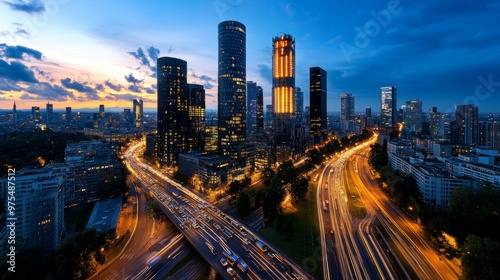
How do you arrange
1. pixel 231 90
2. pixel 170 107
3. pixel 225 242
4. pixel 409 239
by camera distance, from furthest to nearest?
1. pixel 170 107
2. pixel 231 90
3. pixel 409 239
4. pixel 225 242

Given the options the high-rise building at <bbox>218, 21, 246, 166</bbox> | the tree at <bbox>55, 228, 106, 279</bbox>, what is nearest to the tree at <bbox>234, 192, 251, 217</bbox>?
the tree at <bbox>55, 228, 106, 279</bbox>

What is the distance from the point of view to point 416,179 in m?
38.4

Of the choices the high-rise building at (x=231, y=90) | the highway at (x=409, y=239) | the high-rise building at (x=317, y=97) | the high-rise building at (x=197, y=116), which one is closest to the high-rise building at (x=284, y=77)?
the high-rise building at (x=317, y=97)

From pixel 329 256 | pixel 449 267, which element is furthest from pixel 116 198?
pixel 449 267

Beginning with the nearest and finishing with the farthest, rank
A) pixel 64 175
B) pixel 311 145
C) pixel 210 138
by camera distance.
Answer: pixel 64 175 < pixel 210 138 < pixel 311 145

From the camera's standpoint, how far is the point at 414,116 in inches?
5094

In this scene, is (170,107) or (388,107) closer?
(170,107)

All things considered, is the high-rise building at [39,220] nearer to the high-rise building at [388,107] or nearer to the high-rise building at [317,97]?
the high-rise building at [317,97]

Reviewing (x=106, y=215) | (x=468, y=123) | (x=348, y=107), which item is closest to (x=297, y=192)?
(x=106, y=215)

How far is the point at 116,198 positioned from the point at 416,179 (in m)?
51.2

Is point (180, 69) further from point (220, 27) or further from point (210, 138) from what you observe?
point (210, 138)

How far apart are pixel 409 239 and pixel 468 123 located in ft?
235

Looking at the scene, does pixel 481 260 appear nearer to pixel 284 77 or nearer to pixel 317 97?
pixel 317 97

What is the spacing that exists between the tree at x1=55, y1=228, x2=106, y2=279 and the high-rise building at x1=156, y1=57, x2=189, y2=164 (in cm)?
4210
